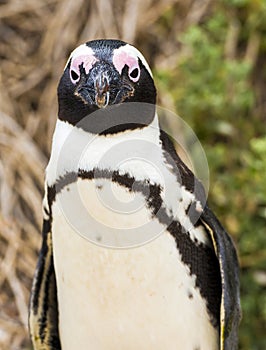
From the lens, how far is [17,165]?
12.0ft

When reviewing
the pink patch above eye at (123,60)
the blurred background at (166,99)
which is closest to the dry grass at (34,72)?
the blurred background at (166,99)

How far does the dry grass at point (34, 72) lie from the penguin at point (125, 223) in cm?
137

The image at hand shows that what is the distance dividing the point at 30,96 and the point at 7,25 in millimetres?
391

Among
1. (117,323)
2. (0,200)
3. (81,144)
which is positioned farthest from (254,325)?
(81,144)

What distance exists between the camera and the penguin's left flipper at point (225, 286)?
82.7 inches

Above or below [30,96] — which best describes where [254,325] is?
below

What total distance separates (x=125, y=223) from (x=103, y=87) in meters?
0.32

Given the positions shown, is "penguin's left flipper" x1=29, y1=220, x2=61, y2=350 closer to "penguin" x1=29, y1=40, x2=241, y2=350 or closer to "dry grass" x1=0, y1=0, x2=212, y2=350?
"penguin" x1=29, y1=40, x2=241, y2=350

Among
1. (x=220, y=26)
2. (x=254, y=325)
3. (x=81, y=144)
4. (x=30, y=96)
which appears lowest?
(x=254, y=325)

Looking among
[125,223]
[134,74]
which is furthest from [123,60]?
[125,223]

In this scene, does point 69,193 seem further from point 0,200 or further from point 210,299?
point 0,200

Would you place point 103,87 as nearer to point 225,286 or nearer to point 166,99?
point 225,286

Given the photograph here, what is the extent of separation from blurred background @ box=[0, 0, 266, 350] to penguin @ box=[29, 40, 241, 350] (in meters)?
1.03

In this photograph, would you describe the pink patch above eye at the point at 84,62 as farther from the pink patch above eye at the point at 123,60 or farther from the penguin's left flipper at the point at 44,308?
the penguin's left flipper at the point at 44,308
